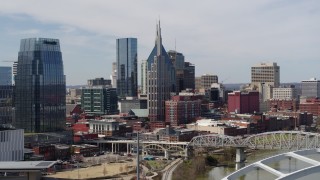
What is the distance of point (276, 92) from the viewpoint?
87.4 m

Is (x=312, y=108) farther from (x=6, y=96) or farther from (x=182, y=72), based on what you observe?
(x=6, y=96)

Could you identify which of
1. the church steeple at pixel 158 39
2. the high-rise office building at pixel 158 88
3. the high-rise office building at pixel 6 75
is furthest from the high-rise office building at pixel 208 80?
the high-rise office building at pixel 6 75

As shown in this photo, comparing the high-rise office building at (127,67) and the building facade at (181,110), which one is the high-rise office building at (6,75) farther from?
the high-rise office building at (127,67)

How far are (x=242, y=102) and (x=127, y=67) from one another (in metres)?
32.7

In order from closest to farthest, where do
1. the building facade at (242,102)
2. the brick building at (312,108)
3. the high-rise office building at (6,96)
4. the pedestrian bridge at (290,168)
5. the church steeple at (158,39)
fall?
the pedestrian bridge at (290,168) → the high-rise office building at (6,96) → the church steeple at (158,39) → the building facade at (242,102) → the brick building at (312,108)

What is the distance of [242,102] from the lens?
66000 millimetres

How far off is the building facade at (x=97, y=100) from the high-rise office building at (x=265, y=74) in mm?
34996

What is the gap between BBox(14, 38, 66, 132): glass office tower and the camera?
139 ft

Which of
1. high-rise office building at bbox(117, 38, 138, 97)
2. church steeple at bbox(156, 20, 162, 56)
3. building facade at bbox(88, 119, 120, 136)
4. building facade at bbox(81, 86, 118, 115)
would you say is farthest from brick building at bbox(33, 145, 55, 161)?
high-rise office building at bbox(117, 38, 138, 97)

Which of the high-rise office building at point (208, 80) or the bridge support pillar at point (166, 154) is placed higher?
the high-rise office building at point (208, 80)

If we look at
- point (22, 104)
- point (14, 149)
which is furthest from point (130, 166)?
point (22, 104)

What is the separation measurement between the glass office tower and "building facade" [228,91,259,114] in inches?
1121

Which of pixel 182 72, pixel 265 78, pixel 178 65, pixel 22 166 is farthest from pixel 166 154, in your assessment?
pixel 265 78

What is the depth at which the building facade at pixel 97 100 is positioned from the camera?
64625mm
